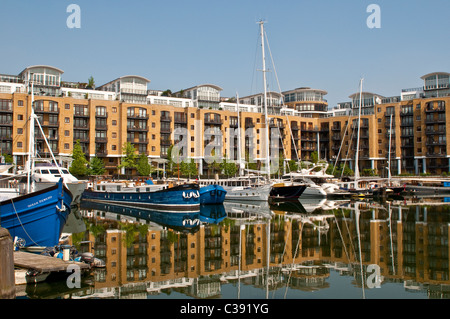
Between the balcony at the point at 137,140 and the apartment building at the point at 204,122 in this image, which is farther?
the balcony at the point at 137,140

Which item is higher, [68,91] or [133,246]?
[68,91]

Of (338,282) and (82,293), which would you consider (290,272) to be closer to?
(338,282)

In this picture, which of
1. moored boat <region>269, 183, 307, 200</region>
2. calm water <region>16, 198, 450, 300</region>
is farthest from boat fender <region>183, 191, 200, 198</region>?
moored boat <region>269, 183, 307, 200</region>

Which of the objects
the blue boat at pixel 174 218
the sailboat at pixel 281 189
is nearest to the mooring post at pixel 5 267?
the blue boat at pixel 174 218

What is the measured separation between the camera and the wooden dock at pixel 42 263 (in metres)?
13.6

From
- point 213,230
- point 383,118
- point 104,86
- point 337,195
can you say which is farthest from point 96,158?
point 383,118

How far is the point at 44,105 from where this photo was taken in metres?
66.8

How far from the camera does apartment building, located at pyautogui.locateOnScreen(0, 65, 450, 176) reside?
67.6 m

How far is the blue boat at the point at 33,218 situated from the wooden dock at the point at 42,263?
5.00 m

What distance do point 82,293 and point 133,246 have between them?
784 cm

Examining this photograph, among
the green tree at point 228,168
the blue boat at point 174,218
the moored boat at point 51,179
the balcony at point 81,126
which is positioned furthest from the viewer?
the green tree at point 228,168

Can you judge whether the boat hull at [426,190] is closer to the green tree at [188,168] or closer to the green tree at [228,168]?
the green tree at [228,168]

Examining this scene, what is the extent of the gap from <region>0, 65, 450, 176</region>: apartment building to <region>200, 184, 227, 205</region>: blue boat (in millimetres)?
19778

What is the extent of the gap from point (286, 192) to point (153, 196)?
16.3m
